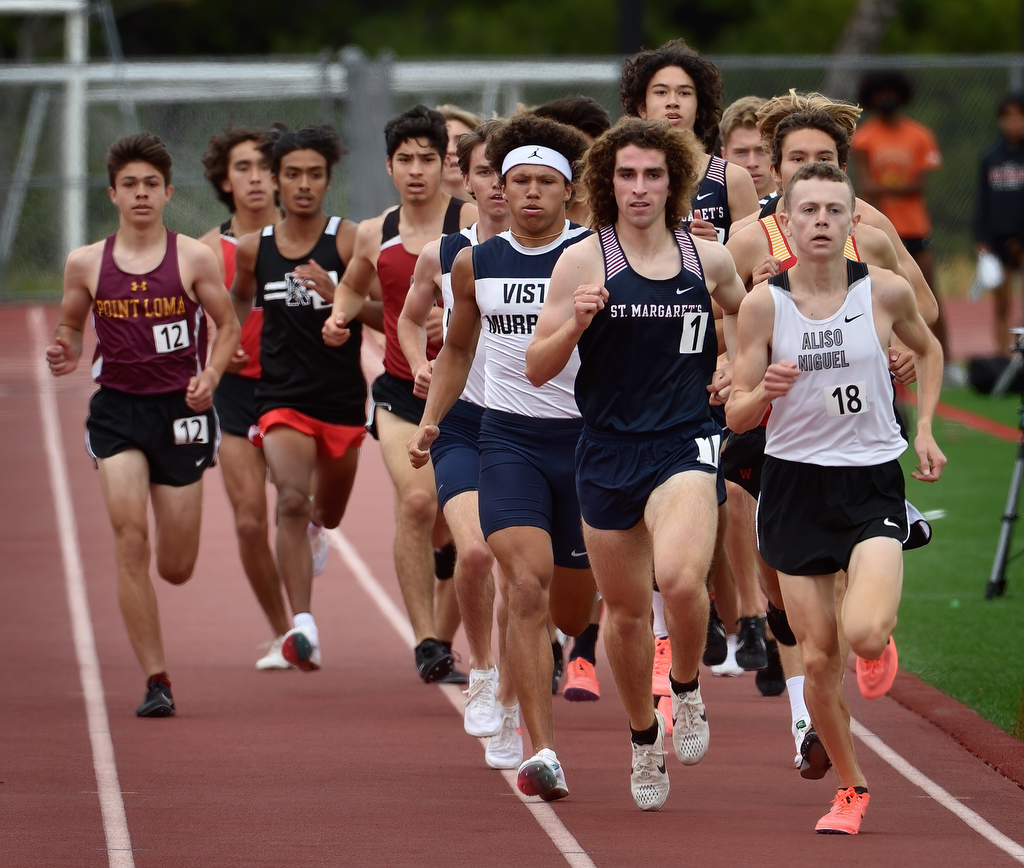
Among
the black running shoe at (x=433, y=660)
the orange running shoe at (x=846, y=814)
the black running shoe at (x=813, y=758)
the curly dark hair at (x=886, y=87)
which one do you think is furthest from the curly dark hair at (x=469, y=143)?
the curly dark hair at (x=886, y=87)

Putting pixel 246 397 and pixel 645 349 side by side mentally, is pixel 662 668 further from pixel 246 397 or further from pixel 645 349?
pixel 246 397

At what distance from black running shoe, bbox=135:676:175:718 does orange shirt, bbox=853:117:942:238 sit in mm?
9748

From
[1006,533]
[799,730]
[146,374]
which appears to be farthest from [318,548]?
[799,730]

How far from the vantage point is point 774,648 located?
28.0 feet

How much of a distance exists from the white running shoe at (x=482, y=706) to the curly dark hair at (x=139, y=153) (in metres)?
2.69

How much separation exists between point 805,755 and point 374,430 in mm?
2988

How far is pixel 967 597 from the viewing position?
34.0ft

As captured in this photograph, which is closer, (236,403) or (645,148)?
(645,148)

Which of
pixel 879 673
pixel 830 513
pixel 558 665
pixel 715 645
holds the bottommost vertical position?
pixel 558 665

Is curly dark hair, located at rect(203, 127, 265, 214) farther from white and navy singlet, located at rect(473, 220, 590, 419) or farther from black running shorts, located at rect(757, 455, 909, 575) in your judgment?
black running shorts, located at rect(757, 455, 909, 575)

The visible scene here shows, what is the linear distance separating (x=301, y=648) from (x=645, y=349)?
3004 mm

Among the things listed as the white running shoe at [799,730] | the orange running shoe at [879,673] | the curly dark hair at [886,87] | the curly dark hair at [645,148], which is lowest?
the white running shoe at [799,730]

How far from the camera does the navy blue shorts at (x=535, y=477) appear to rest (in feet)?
21.6

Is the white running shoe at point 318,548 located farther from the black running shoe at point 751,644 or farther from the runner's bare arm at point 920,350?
the runner's bare arm at point 920,350
